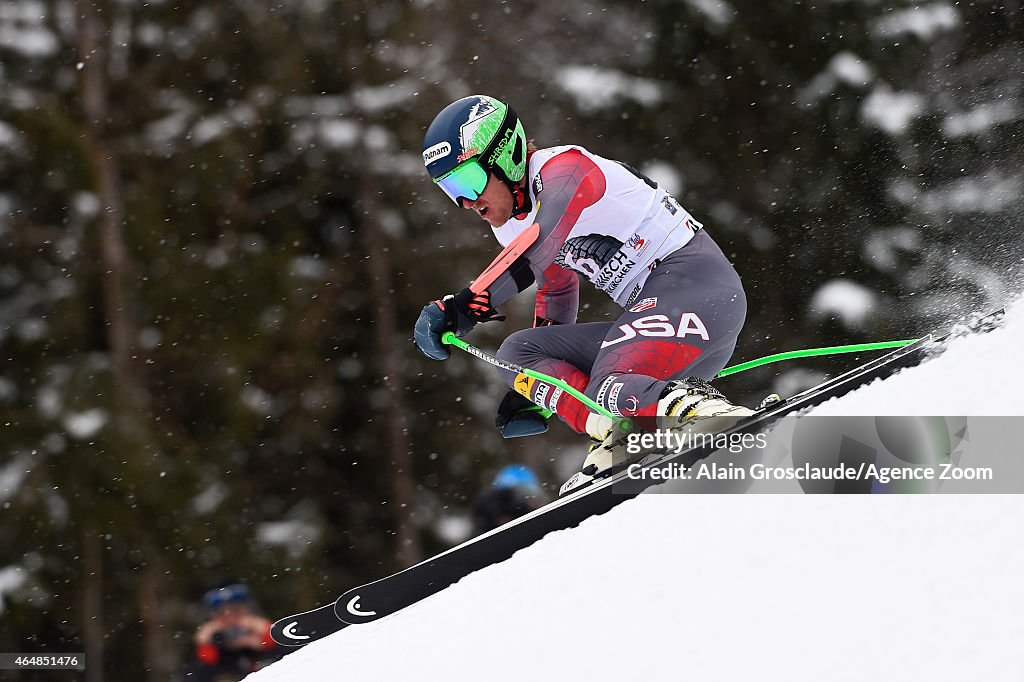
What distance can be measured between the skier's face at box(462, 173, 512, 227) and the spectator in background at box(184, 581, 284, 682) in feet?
8.71

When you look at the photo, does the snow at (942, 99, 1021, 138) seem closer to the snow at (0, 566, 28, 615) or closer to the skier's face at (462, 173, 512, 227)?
the skier's face at (462, 173, 512, 227)

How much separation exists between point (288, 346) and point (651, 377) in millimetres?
10849

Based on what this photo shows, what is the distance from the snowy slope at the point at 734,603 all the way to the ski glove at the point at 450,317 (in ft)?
3.15

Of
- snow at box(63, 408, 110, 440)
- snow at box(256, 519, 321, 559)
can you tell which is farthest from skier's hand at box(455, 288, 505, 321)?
snow at box(63, 408, 110, 440)

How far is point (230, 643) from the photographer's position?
562 cm

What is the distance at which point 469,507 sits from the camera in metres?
13.8

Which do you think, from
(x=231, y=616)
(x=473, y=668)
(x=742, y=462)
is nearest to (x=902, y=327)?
(x=231, y=616)

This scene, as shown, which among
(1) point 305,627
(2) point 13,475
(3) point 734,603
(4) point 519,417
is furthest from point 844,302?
(3) point 734,603

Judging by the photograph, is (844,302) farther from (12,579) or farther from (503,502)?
(12,579)

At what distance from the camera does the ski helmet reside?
360 cm

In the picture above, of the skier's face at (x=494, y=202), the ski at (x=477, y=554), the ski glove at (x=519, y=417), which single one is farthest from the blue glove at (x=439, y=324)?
the ski at (x=477, y=554)

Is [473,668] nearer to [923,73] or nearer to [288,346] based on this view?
[288,346]

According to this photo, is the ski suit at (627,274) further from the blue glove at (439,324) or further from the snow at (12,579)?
the snow at (12,579)

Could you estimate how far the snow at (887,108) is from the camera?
45.5ft
